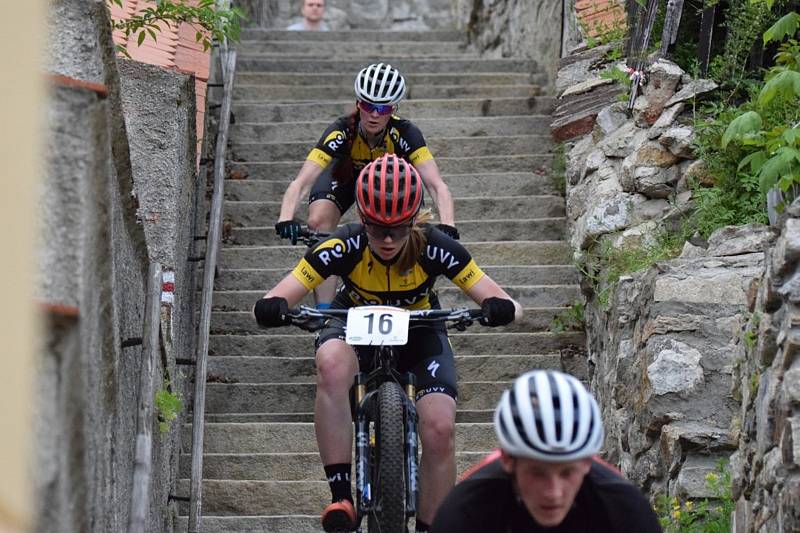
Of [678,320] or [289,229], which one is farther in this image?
[289,229]

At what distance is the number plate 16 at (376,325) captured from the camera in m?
6.21

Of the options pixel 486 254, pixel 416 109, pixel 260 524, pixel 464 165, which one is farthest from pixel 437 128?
pixel 260 524

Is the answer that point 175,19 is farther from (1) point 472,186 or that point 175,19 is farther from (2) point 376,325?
(1) point 472,186

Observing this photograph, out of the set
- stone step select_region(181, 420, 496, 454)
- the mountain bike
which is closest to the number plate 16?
the mountain bike

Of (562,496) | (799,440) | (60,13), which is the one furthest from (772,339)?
(60,13)

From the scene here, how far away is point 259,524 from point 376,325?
1.91m

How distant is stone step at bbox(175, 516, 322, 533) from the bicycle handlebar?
159cm

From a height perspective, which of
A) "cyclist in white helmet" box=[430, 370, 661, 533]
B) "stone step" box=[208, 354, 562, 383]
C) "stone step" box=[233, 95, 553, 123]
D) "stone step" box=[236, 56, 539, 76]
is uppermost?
"stone step" box=[236, 56, 539, 76]

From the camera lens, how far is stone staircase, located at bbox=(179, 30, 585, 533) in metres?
8.48

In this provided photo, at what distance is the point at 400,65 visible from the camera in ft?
46.7

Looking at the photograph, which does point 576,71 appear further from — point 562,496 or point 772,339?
point 562,496

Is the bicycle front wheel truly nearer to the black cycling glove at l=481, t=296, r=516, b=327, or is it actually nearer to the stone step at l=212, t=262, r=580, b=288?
the black cycling glove at l=481, t=296, r=516, b=327

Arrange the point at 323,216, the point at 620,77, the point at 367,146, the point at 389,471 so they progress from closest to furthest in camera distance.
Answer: the point at 389,471 < the point at 367,146 < the point at 323,216 < the point at 620,77

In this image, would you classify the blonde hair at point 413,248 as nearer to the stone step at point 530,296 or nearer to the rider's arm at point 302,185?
the rider's arm at point 302,185
